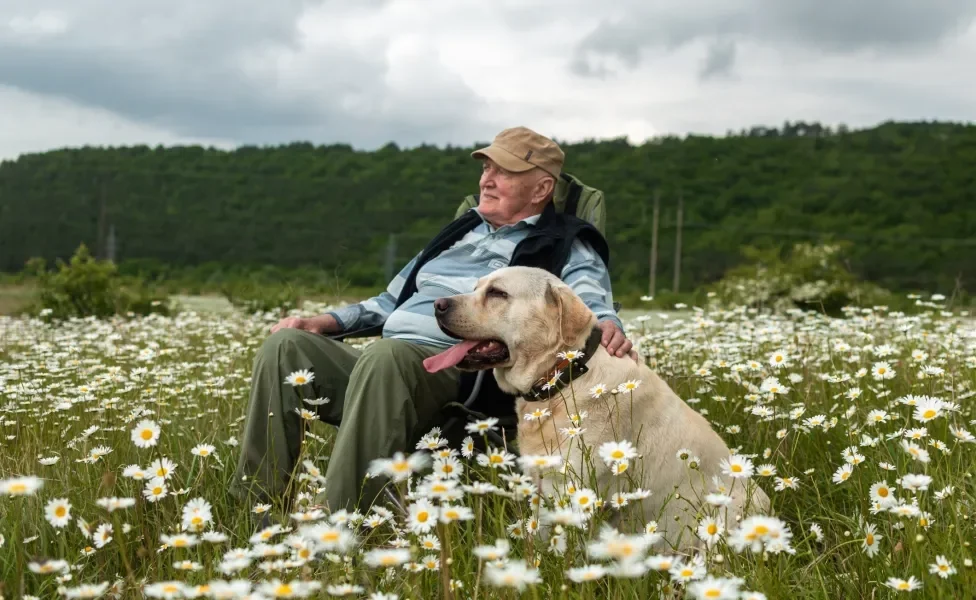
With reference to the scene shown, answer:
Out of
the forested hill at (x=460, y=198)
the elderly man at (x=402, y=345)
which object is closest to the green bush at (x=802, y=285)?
the forested hill at (x=460, y=198)

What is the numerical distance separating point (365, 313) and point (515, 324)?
1148 mm

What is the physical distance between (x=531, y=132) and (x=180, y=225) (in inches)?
1177

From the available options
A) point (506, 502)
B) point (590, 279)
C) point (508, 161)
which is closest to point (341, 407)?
point (506, 502)

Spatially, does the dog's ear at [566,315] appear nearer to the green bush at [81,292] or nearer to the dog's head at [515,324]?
the dog's head at [515,324]

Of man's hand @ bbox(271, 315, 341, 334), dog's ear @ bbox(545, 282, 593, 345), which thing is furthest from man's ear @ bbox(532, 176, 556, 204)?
man's hand @ bbox(271, 315, 341, 334)

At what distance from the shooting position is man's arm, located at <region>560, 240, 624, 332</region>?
3.64 meters

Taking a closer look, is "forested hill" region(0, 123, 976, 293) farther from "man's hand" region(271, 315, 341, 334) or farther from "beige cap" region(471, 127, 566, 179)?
"man's hand" region(271, 315, 341, 334)

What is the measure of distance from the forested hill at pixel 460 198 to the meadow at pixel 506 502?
62.1ft

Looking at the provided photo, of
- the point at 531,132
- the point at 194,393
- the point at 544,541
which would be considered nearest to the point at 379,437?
the point at 544,541

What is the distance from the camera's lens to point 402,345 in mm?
3334

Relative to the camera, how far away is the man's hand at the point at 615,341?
10.4ft

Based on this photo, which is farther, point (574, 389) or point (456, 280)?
point (456, 280)

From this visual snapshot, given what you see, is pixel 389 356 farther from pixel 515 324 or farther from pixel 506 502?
pixel 506 502

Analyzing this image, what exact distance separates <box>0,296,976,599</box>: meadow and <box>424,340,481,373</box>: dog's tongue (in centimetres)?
37
